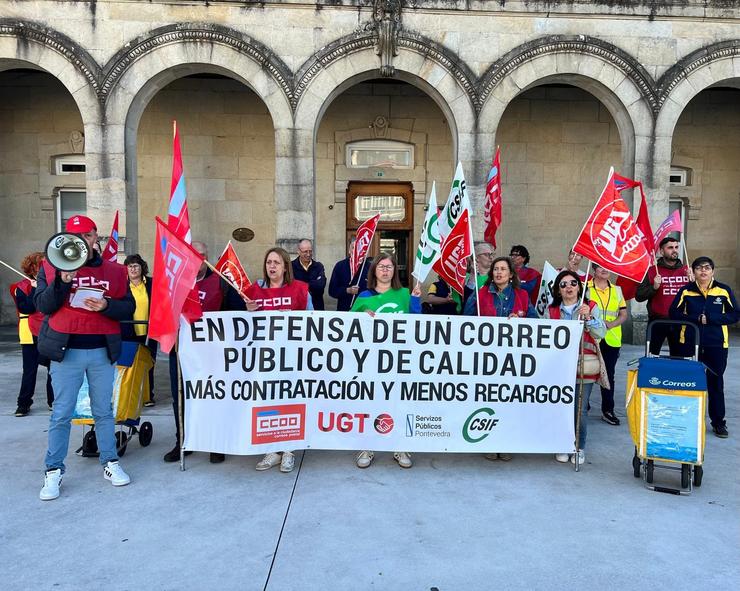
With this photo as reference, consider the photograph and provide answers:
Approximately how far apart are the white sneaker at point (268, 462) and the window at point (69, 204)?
1063 cm

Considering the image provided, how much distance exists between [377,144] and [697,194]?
26.0 feet

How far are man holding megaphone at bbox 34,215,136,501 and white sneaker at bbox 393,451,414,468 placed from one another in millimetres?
2273

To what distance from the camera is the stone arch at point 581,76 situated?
10.2m

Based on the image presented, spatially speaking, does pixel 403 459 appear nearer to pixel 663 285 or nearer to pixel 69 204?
pixel 663 285

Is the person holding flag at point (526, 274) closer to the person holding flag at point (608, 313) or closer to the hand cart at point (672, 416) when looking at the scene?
the person holding flag at point (608, 313)

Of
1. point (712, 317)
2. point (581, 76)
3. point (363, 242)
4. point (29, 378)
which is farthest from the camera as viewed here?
point (581, 76)

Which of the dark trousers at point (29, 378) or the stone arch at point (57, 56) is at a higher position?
the stone arch at point (57, 56)

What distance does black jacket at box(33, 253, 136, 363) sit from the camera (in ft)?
13.7

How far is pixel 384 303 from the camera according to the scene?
16.7 feet

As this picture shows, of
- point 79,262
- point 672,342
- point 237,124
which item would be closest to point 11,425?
point 79,262

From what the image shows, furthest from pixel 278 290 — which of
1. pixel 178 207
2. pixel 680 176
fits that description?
pixel 680 176

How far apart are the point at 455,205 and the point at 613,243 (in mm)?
1530

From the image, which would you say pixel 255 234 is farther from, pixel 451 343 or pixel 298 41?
pixel 451 343

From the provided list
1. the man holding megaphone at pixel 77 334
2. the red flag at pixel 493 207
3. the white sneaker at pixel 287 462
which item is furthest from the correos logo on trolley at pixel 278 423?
the red flag at pixel 493 207
